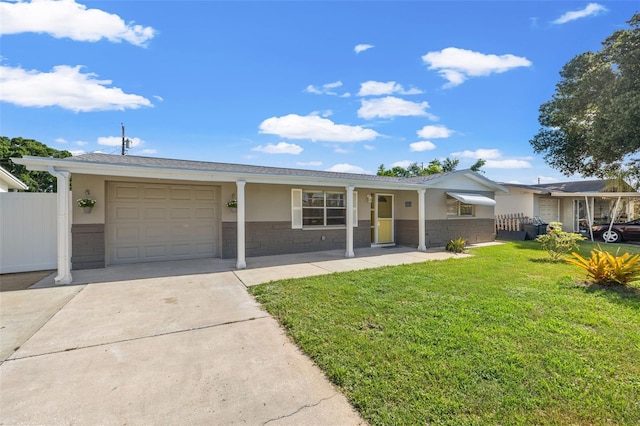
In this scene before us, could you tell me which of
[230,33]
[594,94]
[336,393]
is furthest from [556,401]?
[594,94]

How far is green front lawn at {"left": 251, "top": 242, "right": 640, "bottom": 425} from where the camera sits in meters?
2.39

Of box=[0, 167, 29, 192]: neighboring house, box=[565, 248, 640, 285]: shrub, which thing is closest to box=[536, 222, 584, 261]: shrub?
box=[565, 248, 640, 285]: shrub

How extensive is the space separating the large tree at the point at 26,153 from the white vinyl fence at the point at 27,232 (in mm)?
19544

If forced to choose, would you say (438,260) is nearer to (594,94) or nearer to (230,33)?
(230,33)

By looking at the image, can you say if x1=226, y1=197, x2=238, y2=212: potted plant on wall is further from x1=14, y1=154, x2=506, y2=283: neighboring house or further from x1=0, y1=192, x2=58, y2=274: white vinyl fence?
x1=0, y1=192, x2=58, y2=274: white vinyl fence

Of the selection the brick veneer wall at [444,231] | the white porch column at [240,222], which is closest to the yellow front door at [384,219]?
the brick veneer wall at [444,231]

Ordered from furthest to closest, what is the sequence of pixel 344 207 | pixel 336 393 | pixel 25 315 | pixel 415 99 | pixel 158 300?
pixel 415 99 < pixel 344 207 < pixel 158 300 < pixel 25 315 < pixel 336 393

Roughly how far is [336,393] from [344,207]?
29.3 ft

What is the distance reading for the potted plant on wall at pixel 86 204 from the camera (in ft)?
23.4

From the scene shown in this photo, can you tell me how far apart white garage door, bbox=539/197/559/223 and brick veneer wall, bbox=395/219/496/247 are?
6.78m

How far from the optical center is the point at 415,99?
1311 centimetres

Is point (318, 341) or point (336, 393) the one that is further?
point (318, 341)

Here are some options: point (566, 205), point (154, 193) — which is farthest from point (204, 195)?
point (566, 205)

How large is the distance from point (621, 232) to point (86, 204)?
21784mm
